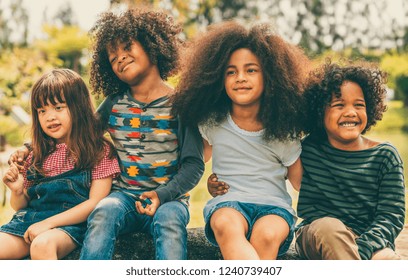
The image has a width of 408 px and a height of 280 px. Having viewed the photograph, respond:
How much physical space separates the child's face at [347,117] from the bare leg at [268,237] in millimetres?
563

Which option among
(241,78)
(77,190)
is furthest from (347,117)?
(77,190)

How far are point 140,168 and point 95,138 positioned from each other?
0.87ft

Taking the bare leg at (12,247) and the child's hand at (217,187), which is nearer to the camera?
the bare leg at (12,247)

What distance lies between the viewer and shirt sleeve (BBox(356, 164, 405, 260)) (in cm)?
232

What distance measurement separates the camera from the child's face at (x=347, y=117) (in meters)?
2.54

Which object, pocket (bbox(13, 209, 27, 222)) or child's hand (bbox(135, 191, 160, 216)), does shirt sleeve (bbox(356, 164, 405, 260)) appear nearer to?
child's hand (bbox(135, 191, 160, 216))

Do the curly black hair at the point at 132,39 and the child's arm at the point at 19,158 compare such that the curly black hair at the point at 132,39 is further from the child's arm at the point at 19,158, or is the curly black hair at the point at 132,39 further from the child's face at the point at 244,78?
the child's arm at the point at 19,158

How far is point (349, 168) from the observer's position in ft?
8.30

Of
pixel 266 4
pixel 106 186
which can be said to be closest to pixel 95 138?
pixel 106 186

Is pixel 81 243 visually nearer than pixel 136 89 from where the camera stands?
Yes

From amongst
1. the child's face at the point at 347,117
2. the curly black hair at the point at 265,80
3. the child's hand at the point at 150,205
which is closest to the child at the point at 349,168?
the child's face at the point at 347,117

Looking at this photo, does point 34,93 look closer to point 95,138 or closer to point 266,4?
point 95,138

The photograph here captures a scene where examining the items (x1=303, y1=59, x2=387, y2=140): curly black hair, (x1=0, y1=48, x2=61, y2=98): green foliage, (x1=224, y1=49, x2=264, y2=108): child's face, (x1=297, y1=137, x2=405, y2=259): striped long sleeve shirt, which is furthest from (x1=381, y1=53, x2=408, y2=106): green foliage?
(x1=224, y1=49, x2=264, y2=108): child's face

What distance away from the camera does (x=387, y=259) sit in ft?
7.63
